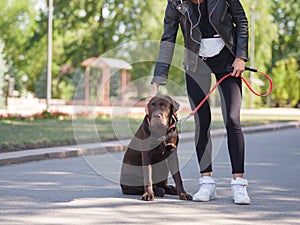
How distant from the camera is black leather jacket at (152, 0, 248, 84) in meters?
5.25

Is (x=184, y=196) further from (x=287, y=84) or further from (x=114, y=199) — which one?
(x=287, y=84)

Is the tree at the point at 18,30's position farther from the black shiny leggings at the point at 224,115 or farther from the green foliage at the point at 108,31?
the black shiny leggings at the point at 224,115

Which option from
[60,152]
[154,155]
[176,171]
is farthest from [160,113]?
[60,152]

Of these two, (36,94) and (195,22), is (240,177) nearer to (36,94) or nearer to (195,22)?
(195,22)

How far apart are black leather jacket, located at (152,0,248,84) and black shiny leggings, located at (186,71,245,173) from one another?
6.2 inches

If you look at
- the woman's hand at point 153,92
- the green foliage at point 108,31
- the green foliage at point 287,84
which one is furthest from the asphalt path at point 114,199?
the green foliage at point 287,84

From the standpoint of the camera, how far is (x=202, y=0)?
209 inches

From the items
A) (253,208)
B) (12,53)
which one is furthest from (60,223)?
(12,53)

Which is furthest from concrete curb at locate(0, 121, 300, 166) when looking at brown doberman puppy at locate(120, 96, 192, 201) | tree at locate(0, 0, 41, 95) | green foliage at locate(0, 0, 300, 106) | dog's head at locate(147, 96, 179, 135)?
tree at locate(0, 0, 41, 95)

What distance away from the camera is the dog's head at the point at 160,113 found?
5.06 metres

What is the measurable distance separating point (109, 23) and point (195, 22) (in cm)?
3533

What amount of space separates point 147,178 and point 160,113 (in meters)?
0.63

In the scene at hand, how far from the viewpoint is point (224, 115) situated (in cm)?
546

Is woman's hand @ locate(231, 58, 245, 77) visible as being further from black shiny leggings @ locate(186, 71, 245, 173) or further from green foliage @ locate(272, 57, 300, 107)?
green foliage @ locate(272, 57, 300, 107)
